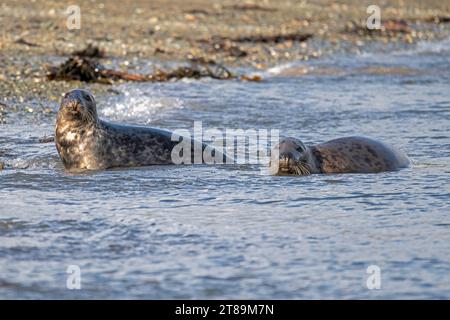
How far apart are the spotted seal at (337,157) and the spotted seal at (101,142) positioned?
1.97ft

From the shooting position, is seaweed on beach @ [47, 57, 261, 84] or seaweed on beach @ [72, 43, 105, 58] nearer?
seaweed on beach @ [47, 57, 261, 84]

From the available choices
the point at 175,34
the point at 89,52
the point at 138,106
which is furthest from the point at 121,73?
the point at 175,34

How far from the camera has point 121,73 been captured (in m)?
11.3

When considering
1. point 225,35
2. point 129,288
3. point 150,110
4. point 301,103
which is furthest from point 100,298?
point 225,35

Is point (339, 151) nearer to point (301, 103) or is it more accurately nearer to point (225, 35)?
point (301, 103)

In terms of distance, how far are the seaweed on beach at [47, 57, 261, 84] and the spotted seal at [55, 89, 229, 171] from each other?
3385 millimetres

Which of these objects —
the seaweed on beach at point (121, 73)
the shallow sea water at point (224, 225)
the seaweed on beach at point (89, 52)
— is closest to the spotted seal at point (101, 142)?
the shallow sea water at point (224, 225)

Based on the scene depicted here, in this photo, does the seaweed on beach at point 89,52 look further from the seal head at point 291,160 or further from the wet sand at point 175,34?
the seal head at point 291,160

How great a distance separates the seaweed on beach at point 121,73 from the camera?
10875 mm

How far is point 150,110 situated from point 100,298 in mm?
5405

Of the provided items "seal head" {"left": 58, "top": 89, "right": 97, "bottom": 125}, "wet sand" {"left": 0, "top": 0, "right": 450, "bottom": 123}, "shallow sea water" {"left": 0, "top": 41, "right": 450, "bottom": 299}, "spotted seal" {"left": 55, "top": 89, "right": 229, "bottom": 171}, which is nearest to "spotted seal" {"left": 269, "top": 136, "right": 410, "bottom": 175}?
"shallow sea water" {"left": 0, "top": 41, "right": 450, "bottom": 299}

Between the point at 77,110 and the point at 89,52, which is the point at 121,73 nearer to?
the point at 89,52

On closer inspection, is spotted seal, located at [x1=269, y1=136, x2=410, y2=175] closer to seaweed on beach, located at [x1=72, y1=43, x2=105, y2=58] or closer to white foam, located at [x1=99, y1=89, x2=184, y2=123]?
white foam, located at [x1=99, y1=89, x2=184, y2=123]

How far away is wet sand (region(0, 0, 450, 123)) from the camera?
11.2 meters
